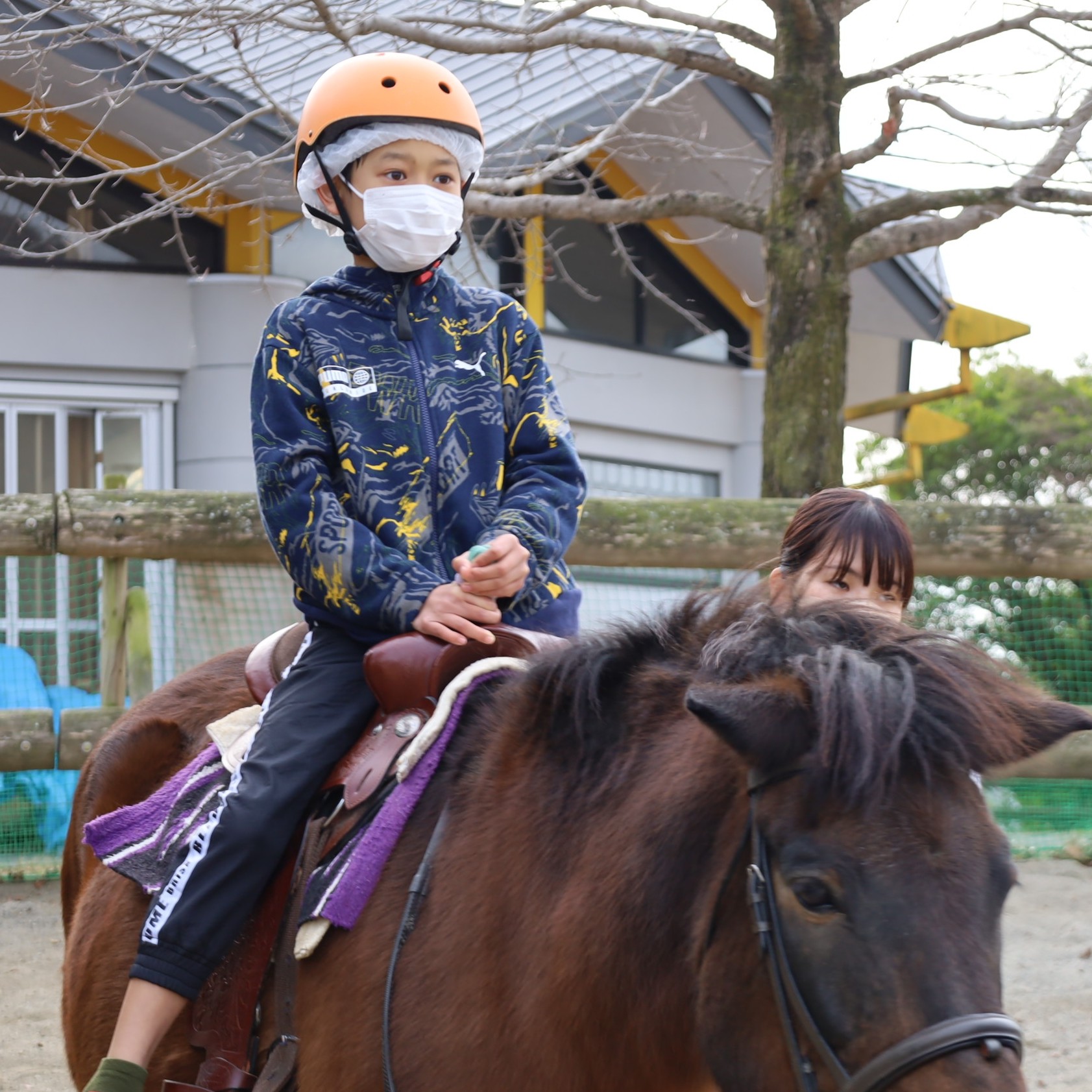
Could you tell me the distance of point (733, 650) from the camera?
5.19 feet

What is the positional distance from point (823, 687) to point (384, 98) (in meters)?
1.35

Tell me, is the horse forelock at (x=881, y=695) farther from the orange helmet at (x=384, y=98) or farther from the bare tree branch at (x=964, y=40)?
the bare tree branch at (x=964, y=40)

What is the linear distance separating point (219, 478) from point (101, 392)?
99cm

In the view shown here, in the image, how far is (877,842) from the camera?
1.33 meters

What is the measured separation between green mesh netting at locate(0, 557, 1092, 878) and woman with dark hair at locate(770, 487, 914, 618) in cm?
321

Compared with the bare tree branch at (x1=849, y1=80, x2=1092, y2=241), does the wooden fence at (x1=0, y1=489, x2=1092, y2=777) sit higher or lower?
lower

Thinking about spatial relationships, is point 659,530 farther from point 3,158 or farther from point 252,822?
point 3,158

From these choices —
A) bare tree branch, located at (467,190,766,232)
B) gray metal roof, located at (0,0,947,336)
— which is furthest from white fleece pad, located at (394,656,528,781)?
bare tree branch, located at (467,190,766,232)

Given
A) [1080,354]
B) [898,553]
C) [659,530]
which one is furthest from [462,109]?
[1080,354]

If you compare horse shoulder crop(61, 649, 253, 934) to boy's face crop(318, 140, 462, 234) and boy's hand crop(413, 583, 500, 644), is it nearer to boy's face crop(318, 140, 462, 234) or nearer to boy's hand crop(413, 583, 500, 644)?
boy's hand crop(413, 583, 500, 644)

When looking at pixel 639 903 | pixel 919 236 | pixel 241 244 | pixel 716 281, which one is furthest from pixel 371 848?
pixel 716 281

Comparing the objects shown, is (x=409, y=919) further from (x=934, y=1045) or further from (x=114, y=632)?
(x=114, y=632)

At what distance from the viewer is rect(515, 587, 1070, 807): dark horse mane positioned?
137cm

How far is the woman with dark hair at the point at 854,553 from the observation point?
8.15ft
